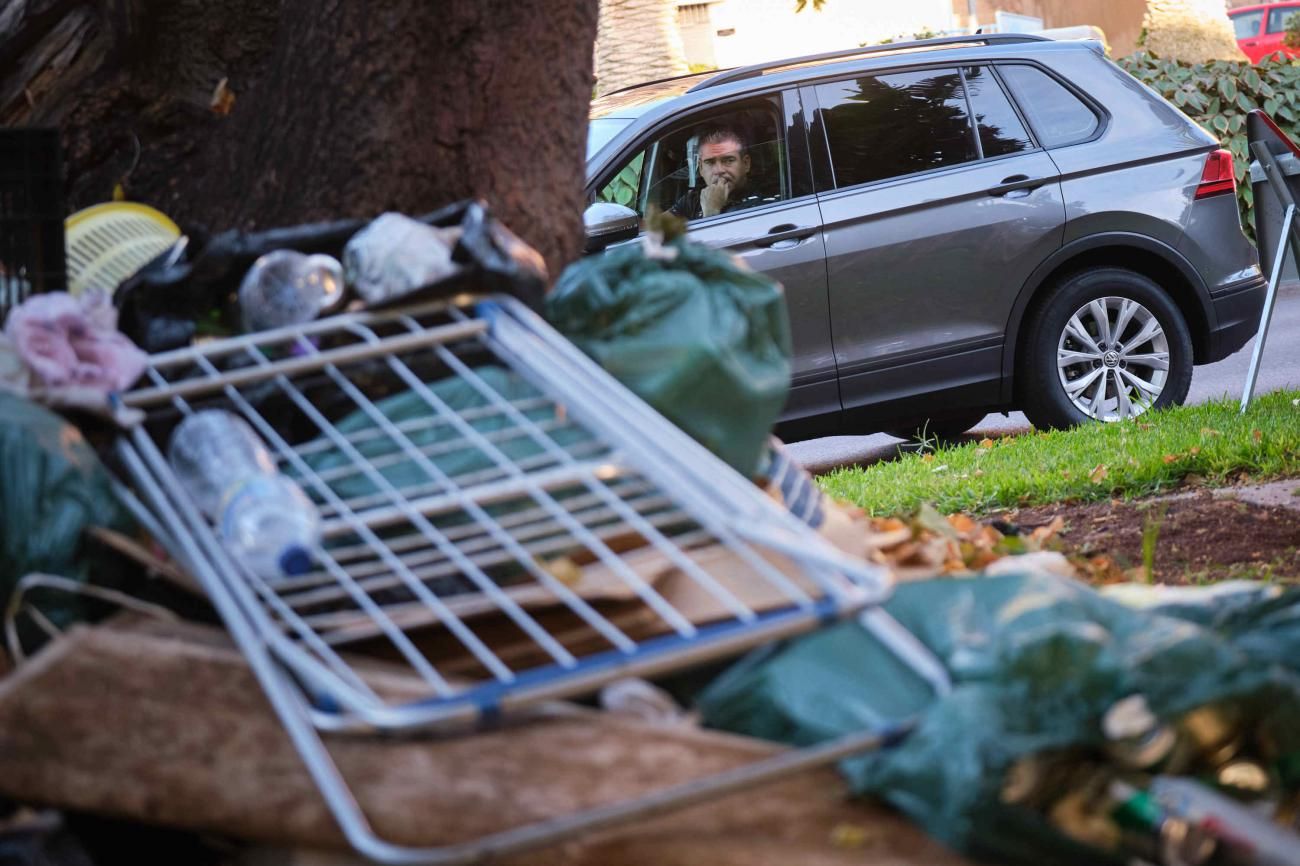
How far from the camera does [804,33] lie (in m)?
27.5

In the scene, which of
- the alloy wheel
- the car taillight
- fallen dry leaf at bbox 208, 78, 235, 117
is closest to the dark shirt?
the alloy wheel

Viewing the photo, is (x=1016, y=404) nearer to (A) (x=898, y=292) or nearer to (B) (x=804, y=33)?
(A) (x=898, y=292)

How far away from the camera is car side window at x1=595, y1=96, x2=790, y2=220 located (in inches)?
273

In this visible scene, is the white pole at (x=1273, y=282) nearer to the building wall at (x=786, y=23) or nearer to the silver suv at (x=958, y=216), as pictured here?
the silver suv at (x=958, y=216)

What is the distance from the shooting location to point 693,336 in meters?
2.53

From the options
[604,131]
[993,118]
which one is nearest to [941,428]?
[993,118]

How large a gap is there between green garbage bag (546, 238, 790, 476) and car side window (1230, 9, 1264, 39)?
23771 millimetres

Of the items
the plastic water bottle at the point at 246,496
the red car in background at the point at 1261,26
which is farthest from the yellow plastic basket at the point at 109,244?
the red car in background at the point at 1261,26

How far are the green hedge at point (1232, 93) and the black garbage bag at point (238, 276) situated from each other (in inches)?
459

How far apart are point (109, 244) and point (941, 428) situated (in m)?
6.20

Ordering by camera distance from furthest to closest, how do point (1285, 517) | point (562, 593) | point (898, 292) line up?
point (898, 292)
point (1285, 517)
point (562, 593)

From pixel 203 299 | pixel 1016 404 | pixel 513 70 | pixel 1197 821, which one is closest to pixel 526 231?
pixel 513 70

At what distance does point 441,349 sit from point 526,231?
94 cm

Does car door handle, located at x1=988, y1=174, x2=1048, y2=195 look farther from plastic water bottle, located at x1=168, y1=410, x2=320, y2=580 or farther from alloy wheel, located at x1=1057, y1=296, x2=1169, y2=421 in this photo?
plastic water bottle, located at x1=168, y1=410, x2=320, y2=580
